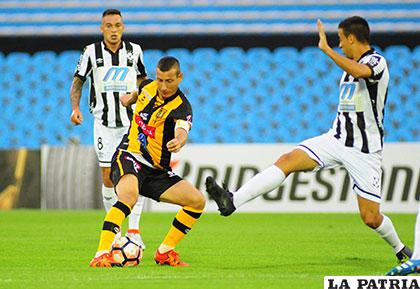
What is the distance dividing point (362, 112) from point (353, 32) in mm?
611

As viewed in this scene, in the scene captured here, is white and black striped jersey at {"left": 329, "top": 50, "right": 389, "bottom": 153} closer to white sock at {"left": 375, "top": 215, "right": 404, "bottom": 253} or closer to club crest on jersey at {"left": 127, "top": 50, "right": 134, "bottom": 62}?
white sock at {"left": 375, "top": 215, "right": 404, "bottom": 253}

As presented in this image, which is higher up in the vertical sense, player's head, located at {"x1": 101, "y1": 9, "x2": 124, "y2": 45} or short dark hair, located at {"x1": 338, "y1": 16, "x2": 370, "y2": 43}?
short dark hair, located at {"x1": 338, "y1": 16, "x2": 370, "y2": 43}

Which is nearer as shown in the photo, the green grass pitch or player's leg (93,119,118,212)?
the green grass pitch

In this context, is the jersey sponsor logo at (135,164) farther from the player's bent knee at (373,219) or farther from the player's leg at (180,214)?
the player's bent knee at (373,219)

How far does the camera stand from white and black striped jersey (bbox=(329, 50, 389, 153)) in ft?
23.5

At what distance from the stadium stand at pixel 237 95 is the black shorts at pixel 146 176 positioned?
9.54 m

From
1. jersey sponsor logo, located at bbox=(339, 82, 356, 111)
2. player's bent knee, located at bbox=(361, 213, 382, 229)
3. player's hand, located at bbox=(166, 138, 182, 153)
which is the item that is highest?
jersey sponsor logo, located at bbox=(339, 82, 356, 111)

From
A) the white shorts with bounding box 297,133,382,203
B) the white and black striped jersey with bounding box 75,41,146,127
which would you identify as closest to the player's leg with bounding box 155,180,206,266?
the white shorts with bounding box 297,133,382,203

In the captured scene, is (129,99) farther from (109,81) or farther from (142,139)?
(109,81)

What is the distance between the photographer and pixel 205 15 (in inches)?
718

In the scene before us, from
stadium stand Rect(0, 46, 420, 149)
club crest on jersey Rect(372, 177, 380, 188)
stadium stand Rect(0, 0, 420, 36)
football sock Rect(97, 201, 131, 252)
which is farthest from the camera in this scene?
stadium stand Rect(0, 0, 420, 36)

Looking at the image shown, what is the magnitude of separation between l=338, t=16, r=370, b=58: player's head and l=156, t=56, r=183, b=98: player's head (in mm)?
1292

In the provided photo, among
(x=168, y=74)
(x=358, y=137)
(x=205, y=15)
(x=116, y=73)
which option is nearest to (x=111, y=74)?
(x=116, y=73)

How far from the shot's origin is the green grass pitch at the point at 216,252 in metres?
6.01
